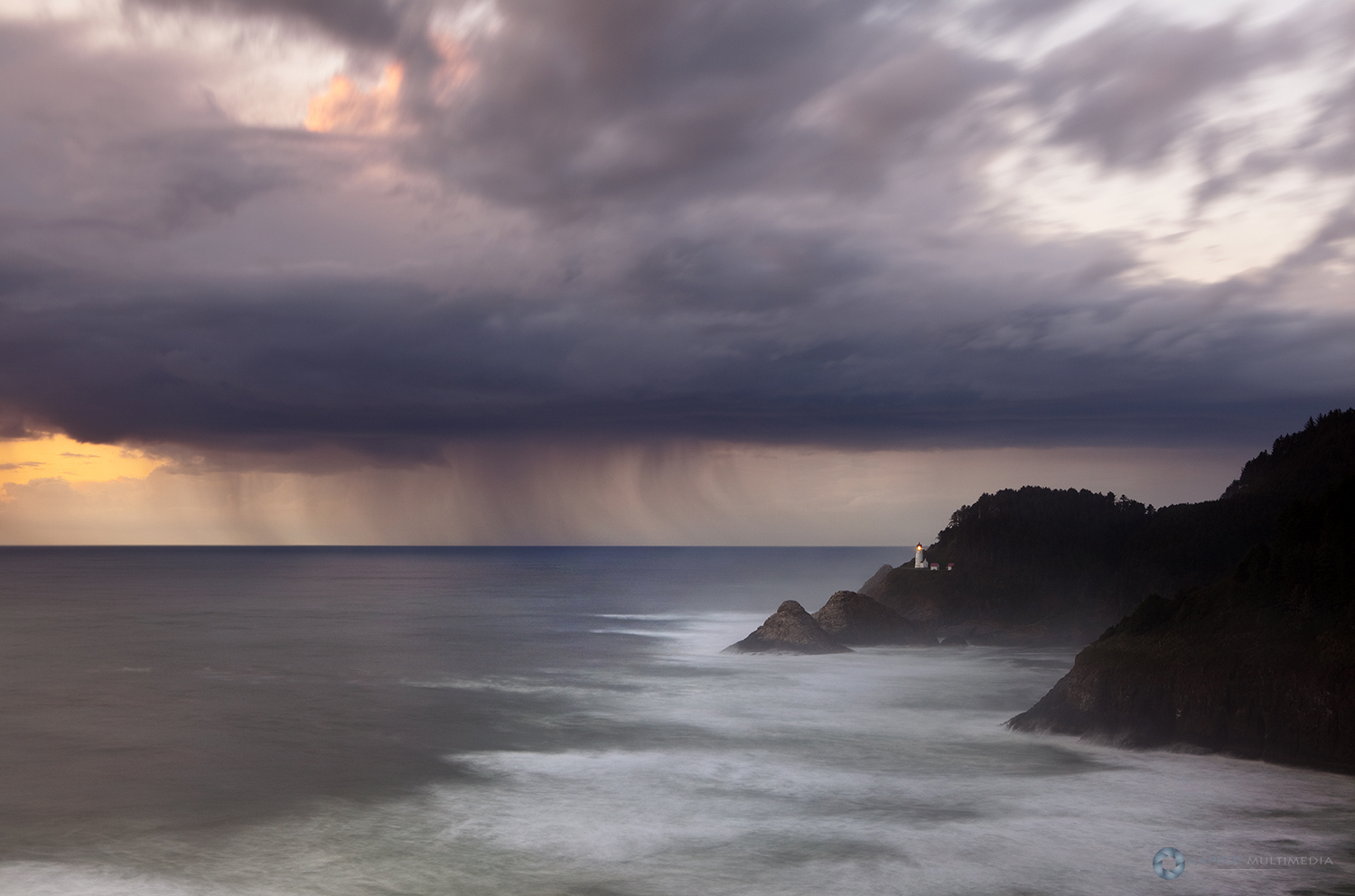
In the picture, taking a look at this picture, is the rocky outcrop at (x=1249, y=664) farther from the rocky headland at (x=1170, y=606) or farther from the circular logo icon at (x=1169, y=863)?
the circular logo icon at (x=1169, y=863)

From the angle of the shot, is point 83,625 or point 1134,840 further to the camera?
point 83,625

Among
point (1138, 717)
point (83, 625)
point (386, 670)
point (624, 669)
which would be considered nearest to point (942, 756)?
point (1138, 717)

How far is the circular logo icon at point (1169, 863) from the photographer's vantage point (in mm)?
21453

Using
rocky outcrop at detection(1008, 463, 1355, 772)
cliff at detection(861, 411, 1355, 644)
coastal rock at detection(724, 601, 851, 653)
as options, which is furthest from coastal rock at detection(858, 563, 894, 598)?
rocky outcrop at detection(1008, 463, 1355, 772)

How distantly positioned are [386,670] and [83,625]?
42210 millimetres

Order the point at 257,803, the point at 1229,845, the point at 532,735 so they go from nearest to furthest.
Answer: the point at 1229,845, the point at 257,803, the point at 532,735

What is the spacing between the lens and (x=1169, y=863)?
2203cm

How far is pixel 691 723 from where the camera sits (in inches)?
1590

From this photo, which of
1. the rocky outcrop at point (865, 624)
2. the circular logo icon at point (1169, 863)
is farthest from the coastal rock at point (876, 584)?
the circular logo icon at point (1169, 863)

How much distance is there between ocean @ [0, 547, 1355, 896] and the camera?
21875 mm

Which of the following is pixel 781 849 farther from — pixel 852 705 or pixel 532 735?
pixel 852 705

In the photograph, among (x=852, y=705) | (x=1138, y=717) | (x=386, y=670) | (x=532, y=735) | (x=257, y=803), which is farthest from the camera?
(x=386, y=670)

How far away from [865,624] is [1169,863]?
41.7 m

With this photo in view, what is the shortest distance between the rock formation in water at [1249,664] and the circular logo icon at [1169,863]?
27.8 ft
